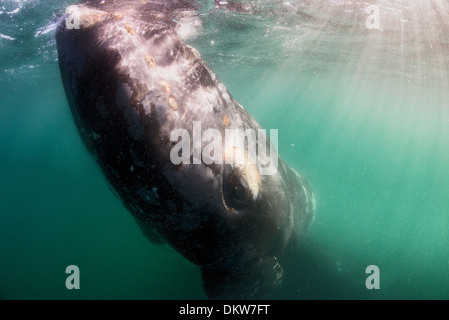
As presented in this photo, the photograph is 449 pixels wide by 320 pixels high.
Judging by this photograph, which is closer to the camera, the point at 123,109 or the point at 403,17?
the point at 123,109

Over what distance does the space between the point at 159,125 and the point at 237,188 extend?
116 centimetres

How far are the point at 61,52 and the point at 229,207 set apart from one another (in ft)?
7.95

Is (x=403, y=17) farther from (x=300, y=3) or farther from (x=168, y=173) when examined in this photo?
(x=168, y=173)

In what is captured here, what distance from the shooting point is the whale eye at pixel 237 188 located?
3.03m

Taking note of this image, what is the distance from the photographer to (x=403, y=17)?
10.9m

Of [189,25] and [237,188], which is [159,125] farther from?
[189,25]

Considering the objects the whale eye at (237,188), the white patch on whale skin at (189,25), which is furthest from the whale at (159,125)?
the white patch on whale skin at (189,25)

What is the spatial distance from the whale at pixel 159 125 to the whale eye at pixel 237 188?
1cm

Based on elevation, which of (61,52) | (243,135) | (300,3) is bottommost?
(243,135)

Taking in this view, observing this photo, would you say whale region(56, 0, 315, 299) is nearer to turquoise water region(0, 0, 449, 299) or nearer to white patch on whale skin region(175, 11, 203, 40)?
turquoise water region(0, 0, 449, 299)

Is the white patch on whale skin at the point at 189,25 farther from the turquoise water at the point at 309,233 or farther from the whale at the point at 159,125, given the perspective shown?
the whale at the point at 159,125

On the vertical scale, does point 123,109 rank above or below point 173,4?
below
